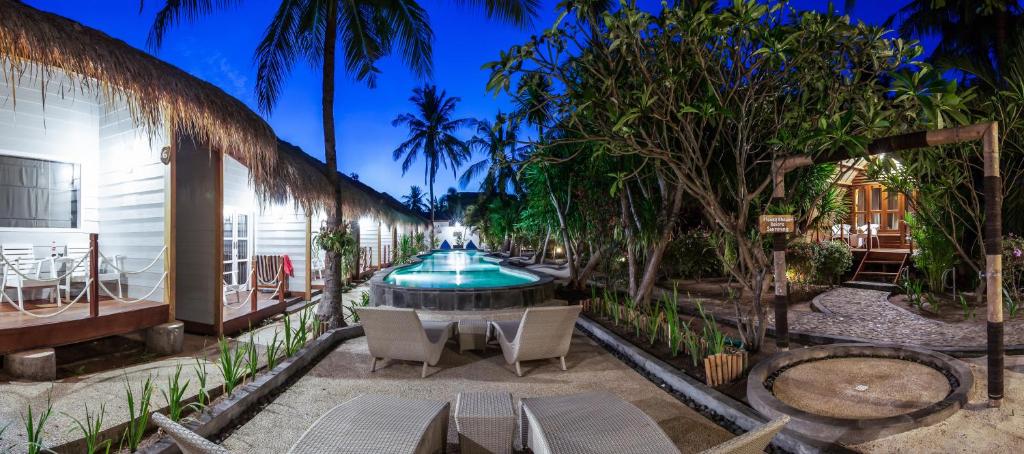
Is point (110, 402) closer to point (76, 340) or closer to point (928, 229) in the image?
point (76, 340)

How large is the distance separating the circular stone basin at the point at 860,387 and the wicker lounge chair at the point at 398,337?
2966 mm

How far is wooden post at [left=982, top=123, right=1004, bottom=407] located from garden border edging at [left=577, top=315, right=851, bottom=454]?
1.55 meters

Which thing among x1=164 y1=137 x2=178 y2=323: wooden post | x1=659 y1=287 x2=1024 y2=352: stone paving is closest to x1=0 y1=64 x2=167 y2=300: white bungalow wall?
x1=164 y1=137 x2=178 y2=323: wooden post

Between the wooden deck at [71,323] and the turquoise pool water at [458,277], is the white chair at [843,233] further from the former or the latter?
the wooden deck at [71,323]

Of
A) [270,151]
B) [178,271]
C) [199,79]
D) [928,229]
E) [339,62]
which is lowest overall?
[178,271]

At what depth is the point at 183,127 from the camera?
6059 mm

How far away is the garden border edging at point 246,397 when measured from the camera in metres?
2.98

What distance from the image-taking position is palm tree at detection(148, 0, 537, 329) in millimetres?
6895

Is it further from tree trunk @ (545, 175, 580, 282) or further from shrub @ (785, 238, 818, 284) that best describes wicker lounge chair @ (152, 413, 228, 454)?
shrub @ (785, 238, 818, 284)

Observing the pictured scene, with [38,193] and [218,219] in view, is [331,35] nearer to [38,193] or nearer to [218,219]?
[218,219]

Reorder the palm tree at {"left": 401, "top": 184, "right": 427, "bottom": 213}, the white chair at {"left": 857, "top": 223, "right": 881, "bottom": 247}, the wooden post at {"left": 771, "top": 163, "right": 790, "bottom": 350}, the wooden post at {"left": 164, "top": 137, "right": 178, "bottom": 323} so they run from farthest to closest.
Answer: the palm tree at {"left": 401, "top": 184, "right": 427, "bottom": 213}, the white chair at {"left": 857, "top": 223, "right": 881, "bottom": 247}, the wooden post at {"left": 164, "top": 137, "right": 178, "bottom": 323}, the wooden post at {"left": 771, "top": 163, "right": 790, "bottom": 350}

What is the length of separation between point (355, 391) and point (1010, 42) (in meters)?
12.4

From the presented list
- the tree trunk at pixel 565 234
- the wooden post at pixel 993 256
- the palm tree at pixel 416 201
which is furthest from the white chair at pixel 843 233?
the palm tree at pixel 416 201

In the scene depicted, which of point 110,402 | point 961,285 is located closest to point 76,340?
point 110,402
